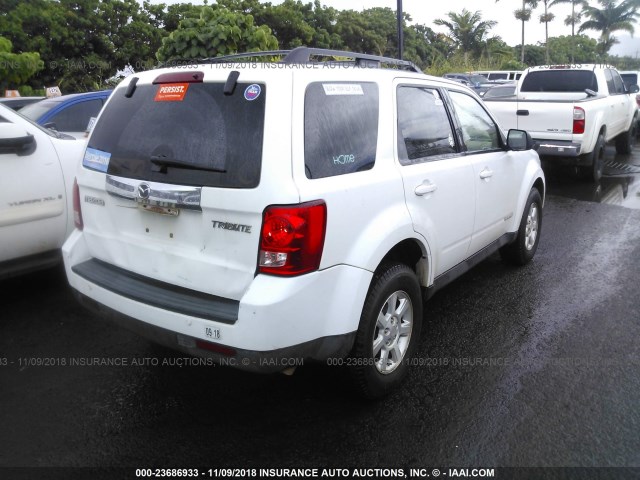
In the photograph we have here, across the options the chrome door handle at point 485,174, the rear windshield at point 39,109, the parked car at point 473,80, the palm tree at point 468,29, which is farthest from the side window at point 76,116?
A: the palm tree at point 468,29

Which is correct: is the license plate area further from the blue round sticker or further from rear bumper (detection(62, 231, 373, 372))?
the blue round sticker

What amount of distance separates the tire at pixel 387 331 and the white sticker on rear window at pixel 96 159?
5.36 feet

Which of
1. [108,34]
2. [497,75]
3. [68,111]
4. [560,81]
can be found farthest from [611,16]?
[68,111]

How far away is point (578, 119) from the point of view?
26.3 ft

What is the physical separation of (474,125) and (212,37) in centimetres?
536

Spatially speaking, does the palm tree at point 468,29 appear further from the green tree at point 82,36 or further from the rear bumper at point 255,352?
the rear bumper at point 255,352

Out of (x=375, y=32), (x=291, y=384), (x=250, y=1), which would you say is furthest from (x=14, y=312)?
(x=375, y=32)

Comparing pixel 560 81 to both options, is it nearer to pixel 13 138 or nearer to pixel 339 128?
pixel 339 128

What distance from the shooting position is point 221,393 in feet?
10.5

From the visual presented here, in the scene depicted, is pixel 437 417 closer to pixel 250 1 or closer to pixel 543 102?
pixel 543 102

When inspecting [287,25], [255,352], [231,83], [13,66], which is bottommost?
[255,352]

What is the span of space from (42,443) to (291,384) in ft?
4.46

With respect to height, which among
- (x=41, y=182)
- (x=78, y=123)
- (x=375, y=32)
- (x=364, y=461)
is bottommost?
(x=364, y=461)

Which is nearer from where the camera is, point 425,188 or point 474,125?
point 425,188
